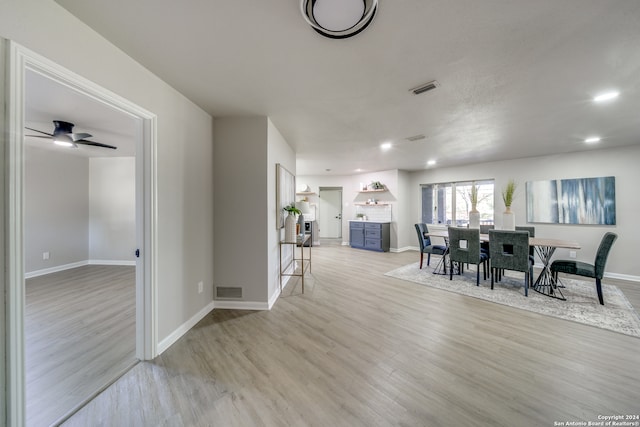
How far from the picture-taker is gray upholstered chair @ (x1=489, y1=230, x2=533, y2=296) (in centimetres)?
328

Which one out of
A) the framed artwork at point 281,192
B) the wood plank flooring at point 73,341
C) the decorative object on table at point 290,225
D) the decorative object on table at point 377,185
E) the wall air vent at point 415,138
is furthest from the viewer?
the decorative object on table at point 377,185

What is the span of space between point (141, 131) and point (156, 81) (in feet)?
1.58

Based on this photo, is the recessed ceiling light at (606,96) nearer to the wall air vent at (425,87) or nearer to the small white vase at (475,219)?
the wall air vent at (425,87)

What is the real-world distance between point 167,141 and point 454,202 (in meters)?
6.67

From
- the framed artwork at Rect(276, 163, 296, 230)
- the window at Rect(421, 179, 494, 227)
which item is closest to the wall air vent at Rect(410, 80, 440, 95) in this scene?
the framed artwork at Rect(276, 163, 296, 230)

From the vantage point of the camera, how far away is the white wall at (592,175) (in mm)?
4039

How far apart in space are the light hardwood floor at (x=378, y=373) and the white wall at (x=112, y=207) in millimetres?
Result: 3798

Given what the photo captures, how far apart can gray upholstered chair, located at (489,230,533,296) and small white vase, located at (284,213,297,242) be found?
3.10m

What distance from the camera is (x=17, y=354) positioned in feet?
3.65

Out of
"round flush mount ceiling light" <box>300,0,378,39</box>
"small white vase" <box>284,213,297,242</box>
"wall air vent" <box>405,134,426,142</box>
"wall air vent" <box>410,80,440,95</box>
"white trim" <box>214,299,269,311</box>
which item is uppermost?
"wall air vent" <box>405,134,426,142</box>

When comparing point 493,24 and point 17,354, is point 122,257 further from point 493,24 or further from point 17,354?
Result: point 493,24

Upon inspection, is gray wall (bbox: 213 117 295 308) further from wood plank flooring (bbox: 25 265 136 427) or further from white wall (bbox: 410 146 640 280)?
white wall (bbox: 410 146 640 280)

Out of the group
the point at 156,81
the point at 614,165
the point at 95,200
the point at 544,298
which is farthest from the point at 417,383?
the point at 95,200

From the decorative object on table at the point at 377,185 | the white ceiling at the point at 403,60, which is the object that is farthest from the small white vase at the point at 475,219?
the decorative object on table at the point at 377,185
